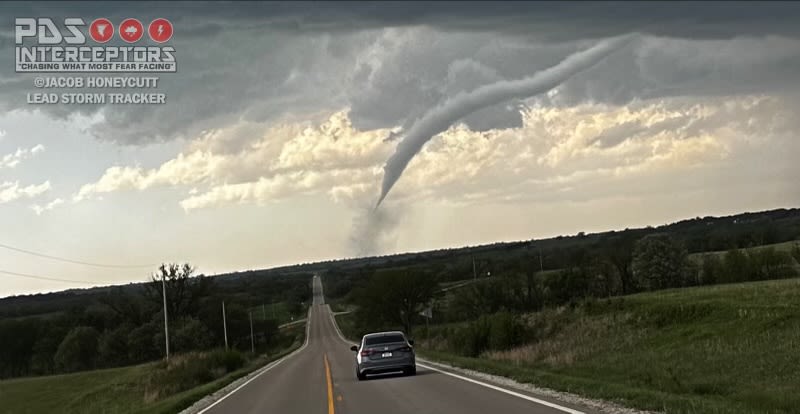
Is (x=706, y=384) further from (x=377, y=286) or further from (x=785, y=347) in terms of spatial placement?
(x=377, y=286)

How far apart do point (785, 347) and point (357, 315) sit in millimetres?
85936

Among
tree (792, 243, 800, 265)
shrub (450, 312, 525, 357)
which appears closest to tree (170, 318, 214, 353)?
shrub (450, 312, 525, 357)

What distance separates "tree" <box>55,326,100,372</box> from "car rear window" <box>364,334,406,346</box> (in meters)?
88.2

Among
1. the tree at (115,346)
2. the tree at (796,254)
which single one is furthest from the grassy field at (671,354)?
the tree at (115,346)

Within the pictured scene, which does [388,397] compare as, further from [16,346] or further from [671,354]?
[16,346]

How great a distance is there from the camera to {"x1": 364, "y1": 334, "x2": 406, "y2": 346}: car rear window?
29.0m

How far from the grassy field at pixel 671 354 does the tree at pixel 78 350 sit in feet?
205

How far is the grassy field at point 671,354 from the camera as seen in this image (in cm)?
1680

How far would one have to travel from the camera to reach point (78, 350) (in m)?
107

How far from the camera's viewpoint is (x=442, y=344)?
5762 centimetres

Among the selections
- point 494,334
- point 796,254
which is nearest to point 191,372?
point 494,334

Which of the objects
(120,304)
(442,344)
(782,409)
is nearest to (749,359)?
(782,409)

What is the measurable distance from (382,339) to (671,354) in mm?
12419

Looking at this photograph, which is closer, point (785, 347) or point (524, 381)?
point (524, 381)
